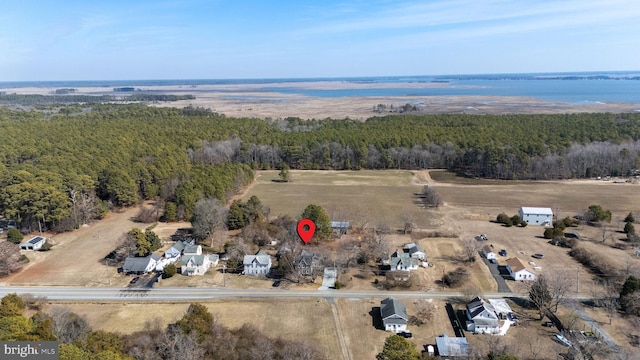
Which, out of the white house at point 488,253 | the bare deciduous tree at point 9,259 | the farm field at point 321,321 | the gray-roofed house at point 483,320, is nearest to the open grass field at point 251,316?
the farm field at point 321,321

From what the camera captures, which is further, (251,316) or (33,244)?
(33,244)

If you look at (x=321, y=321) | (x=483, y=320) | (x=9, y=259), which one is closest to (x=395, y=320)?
(x=321, y=321)

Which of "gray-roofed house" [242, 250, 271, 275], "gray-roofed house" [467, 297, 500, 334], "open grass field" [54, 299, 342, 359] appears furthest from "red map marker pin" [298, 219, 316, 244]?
"gray-roofed house" [467, 297, 500, 334]

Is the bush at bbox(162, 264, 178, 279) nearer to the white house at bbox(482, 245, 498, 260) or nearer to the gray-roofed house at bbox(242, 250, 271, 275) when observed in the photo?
the gray-roofed house at bbox(242, 250, 271, 275)

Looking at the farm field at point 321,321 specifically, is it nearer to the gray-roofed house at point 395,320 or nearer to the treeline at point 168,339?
the gray-roofed house at point 395,320

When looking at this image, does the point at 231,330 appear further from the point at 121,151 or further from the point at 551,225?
the point at 121,151

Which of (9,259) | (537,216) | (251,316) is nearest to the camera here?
(251,316)

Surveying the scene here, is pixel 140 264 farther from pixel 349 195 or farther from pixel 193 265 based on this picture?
pixel 349 195

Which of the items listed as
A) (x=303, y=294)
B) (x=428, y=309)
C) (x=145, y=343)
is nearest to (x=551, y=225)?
(x=428, y=309)

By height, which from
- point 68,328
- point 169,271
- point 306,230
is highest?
point 68,328
